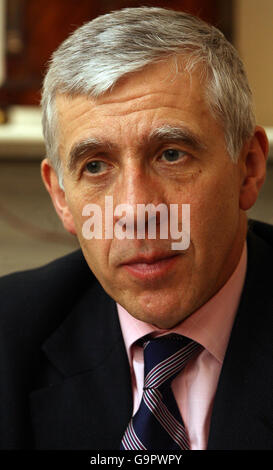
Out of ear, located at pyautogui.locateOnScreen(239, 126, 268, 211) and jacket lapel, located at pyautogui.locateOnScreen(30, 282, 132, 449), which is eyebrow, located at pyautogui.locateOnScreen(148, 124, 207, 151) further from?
jacket lapel, located at pyautogui.locateOnScreen(30, 282, 132, 449)

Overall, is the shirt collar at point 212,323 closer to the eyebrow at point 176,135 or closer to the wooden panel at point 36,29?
the eyebrow at point 176,135

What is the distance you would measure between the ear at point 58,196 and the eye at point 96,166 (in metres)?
0.15

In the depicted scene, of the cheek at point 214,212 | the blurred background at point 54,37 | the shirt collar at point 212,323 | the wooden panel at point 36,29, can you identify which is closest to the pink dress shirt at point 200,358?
the shirt collar at point 212,323

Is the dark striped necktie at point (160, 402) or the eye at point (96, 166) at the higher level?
the eye at point (96, 166)

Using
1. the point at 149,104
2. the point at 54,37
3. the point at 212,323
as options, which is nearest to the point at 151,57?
the point at 149,104

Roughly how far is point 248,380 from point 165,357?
0.14m

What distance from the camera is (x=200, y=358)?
1100 millimetres

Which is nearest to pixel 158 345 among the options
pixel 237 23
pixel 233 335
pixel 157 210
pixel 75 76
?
pixel 233 335

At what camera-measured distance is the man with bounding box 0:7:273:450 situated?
3.31 ft

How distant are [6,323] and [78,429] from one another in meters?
0.26

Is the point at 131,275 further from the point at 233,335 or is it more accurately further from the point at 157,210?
the point at 233,335

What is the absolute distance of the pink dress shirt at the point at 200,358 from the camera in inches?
41.9

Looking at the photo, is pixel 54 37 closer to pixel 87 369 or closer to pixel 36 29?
pixel 36 29

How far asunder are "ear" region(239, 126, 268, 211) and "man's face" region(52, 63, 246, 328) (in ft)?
0.27
